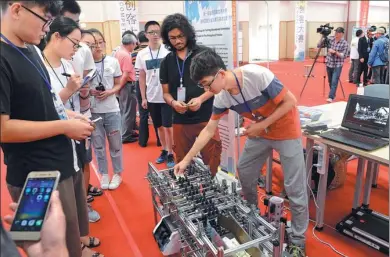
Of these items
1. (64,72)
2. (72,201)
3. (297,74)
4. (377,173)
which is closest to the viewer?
(72,201)

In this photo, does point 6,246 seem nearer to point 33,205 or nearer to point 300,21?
point 33,205

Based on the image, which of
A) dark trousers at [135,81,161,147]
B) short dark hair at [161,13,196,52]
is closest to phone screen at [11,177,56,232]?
short dark hair at [161,13,196,52]

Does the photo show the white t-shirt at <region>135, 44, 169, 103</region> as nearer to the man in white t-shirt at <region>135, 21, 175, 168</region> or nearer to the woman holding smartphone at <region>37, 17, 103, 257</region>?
the man in white t-shirt at <region>135, 21, 175, 168</region>

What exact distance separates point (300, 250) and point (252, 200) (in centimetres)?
44

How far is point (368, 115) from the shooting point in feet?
6.44


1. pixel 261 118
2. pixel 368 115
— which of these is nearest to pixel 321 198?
pixel 368 115

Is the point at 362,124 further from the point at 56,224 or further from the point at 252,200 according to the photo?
the point at 56,224

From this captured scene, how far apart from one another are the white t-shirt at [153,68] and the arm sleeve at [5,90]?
7.38 feet

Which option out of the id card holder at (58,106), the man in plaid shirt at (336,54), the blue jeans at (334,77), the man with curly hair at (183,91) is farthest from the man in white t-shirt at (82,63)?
the blue jeans at (334,77)

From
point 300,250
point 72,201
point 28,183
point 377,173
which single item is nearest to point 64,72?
point 72,201

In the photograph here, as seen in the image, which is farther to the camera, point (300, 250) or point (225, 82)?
point (300, 250)

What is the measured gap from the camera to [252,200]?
80.2 inches

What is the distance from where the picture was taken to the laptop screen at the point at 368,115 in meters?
1.88

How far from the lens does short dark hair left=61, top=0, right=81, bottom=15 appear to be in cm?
221
